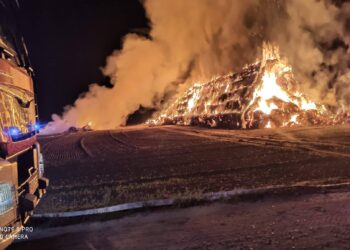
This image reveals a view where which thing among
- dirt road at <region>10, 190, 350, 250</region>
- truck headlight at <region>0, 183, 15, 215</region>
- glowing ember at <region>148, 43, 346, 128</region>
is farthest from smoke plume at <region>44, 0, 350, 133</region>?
truck headlight at <region>0, 183, 15, 215</region>

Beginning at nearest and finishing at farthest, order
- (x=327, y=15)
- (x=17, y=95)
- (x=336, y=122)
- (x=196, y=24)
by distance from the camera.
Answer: (x=17, y=95)
(x=327, y=15)
(x=336, y=122)
(x=196, y=24)

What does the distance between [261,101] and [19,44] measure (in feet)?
58.9

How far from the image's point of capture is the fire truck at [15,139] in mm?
3879

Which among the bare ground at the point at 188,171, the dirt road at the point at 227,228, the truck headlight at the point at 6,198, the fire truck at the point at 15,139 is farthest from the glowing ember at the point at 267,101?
the truck headlight at the point at 6,198

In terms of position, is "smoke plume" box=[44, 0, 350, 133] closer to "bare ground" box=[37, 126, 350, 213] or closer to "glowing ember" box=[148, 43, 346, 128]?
"glowing ember" box=[148, 43, 346, 128]

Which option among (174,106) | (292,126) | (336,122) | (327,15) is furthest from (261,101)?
(174,106)

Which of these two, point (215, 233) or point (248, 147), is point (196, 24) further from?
point (215, 233)

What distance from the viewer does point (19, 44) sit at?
6.93 meters

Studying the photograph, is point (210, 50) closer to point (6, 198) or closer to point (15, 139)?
point (15, 139)

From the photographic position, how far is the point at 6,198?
12.5 ft

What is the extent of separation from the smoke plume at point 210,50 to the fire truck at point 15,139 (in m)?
17.7

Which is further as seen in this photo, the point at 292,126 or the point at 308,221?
the point at 292,126

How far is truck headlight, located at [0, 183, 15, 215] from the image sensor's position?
368cm

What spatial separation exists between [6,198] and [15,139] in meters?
1.12
